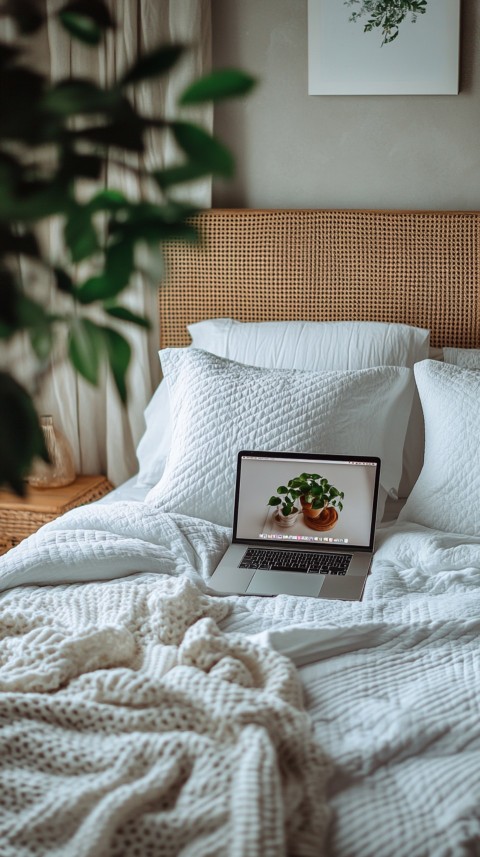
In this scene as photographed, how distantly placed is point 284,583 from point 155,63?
153 centimetres

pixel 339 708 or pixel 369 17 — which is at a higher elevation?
pixel 369 17

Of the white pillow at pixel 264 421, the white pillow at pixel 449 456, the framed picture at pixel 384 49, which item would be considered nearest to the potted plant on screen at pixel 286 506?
the white pillow at pixel 264 421

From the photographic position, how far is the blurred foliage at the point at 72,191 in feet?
1.77

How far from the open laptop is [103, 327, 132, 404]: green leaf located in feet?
4.96

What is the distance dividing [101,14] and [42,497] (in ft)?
7.83

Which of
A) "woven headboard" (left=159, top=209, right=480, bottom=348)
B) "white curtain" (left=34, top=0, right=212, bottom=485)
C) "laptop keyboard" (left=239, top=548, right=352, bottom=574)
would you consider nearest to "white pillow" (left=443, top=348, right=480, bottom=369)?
"woven headboard" (left=159, top=209, right=480, bottom=348)

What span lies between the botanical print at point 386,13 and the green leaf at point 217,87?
7.99 feet

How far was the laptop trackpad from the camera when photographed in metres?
1.93

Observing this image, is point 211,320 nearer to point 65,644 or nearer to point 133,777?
point 65,644

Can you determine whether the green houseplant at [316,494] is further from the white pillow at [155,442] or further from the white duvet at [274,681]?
the white pillow at [155,442]

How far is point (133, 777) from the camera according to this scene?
116cm

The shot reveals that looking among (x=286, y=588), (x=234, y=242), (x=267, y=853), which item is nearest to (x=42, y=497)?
(x=234, y=242)

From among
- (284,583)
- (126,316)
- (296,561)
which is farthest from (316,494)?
(126,316)

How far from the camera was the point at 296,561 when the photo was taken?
209cm
